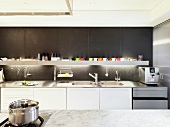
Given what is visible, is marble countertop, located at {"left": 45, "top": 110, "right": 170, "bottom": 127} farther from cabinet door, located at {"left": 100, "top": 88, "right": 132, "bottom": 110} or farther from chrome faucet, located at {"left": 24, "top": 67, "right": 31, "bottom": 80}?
chrome faucet, located at {"left": 24, "top": 67, "right": 31, "bottom": 80}

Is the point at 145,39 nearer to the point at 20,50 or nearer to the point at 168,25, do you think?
the point at 168,25

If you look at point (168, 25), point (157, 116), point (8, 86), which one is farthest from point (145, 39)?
point (8, 86)

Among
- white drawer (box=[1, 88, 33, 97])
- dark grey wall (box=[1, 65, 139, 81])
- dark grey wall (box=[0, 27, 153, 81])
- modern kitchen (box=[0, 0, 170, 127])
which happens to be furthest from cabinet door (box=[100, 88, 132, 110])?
white drawer (box=[1, 88, 33, 97])

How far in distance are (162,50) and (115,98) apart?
55.2 inches

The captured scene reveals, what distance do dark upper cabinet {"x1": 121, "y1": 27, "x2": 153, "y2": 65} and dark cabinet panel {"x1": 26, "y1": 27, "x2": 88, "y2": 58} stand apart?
35.8 inches

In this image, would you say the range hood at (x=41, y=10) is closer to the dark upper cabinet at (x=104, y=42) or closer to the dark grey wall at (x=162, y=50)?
the dark upper cabinet at (x=104, y=42)

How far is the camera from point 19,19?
11.9ft

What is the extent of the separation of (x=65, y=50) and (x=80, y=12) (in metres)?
0.97

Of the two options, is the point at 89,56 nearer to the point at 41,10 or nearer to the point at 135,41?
the point at 135,41

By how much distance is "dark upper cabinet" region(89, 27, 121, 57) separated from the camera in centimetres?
408

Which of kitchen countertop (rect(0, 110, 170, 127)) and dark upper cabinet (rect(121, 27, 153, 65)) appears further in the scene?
dark upper cabinet (rect(121, 27, 153, 65))

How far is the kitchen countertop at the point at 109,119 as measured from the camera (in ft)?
4.59

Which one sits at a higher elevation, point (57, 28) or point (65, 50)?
point (57, 28)

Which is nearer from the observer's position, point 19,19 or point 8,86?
point 8,86
